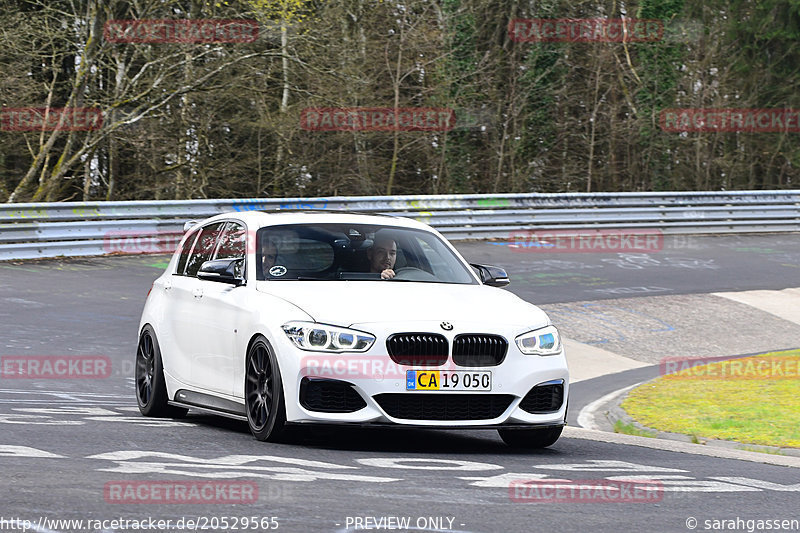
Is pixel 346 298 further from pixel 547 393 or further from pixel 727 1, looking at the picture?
pixel 727 1

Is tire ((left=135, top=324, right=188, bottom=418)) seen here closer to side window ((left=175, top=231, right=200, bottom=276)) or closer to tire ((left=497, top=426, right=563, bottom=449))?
side window ((left=175, top=231, right=200, bottom=276))

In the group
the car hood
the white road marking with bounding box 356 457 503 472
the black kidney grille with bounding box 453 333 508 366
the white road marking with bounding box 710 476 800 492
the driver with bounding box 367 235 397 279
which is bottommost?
the white road marking with bounding box 710 476 800 492

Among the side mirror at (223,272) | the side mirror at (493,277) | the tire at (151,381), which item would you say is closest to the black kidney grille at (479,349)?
the side mirror at (493,277)

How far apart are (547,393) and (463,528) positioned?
3.11m

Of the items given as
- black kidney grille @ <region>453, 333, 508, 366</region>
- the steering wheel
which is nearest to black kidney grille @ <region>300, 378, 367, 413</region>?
black kidney grille @ <region>453, 333, 508, 366</region>

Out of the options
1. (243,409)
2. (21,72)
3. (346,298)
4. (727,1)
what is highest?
(727,1)

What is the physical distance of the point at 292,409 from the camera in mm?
7922

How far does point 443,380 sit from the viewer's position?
7.98m

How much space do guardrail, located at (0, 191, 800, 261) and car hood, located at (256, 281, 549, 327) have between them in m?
14.0

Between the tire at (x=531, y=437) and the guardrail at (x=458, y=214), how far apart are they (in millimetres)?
14053

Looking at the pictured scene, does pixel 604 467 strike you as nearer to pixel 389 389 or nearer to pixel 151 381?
pixel 389 389

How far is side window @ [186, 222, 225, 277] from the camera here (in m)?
9.93

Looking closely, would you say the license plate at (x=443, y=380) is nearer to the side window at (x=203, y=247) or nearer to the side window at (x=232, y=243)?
the side window at (x=232, y=243)

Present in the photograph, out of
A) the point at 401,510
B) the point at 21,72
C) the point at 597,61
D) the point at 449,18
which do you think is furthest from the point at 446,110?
the point at 401,510
